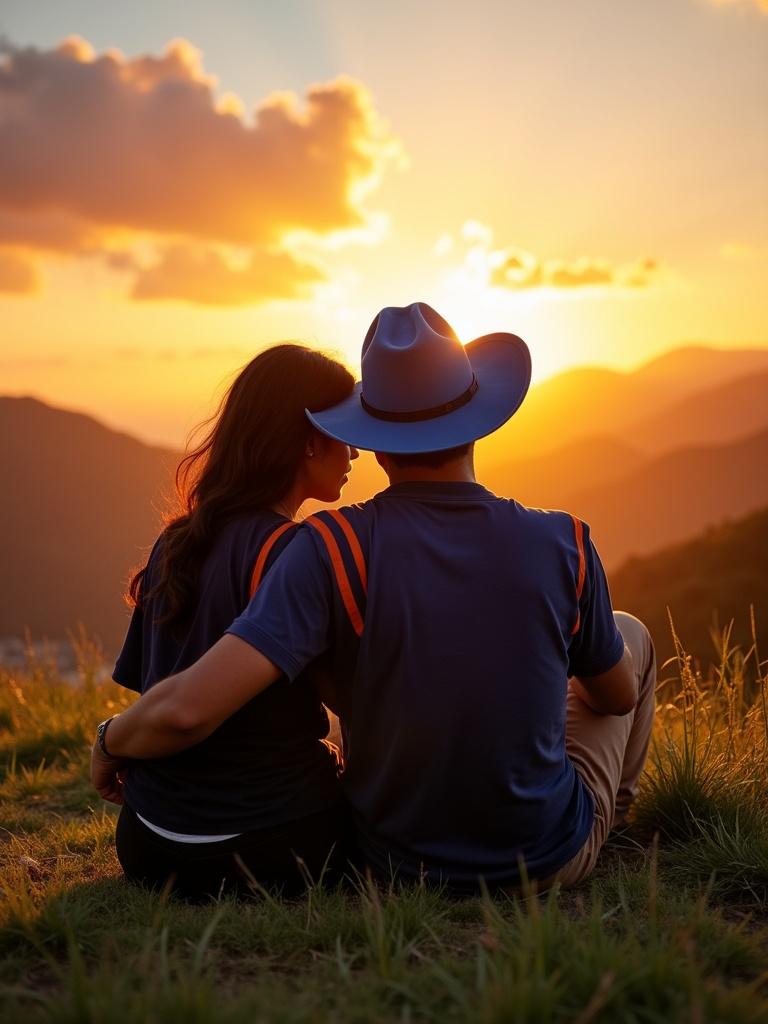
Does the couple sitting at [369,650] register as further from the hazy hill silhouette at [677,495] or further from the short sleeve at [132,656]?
the hazy hill silhouette at [677,495]

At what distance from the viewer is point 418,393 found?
2492 mm

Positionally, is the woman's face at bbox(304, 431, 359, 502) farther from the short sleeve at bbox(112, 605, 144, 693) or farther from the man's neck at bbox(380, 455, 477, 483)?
the short sleeve at bbox(112, 605, 144, 693)

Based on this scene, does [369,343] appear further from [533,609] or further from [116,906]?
[116,906]

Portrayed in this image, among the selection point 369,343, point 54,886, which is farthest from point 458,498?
point 54,886

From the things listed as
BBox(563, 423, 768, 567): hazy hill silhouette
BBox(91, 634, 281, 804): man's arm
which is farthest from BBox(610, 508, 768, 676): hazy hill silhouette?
BBox(563, 423, 768, 567): hazy hill silhouette

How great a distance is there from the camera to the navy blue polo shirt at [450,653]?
7.57 ft

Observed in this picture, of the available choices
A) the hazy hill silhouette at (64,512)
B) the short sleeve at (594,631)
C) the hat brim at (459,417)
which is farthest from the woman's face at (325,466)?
the hazy hill silhouette at (64,512)

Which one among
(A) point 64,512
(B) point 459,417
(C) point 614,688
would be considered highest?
(B) point 459,417

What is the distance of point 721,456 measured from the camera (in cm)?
10138

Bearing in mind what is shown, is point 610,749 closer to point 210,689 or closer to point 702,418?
point 210,689

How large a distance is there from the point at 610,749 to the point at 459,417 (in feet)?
4.14

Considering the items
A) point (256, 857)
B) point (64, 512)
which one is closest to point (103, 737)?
point (256, 857)

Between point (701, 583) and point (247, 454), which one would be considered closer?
point (247, 454)

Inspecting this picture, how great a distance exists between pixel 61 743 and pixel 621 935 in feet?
14.0
